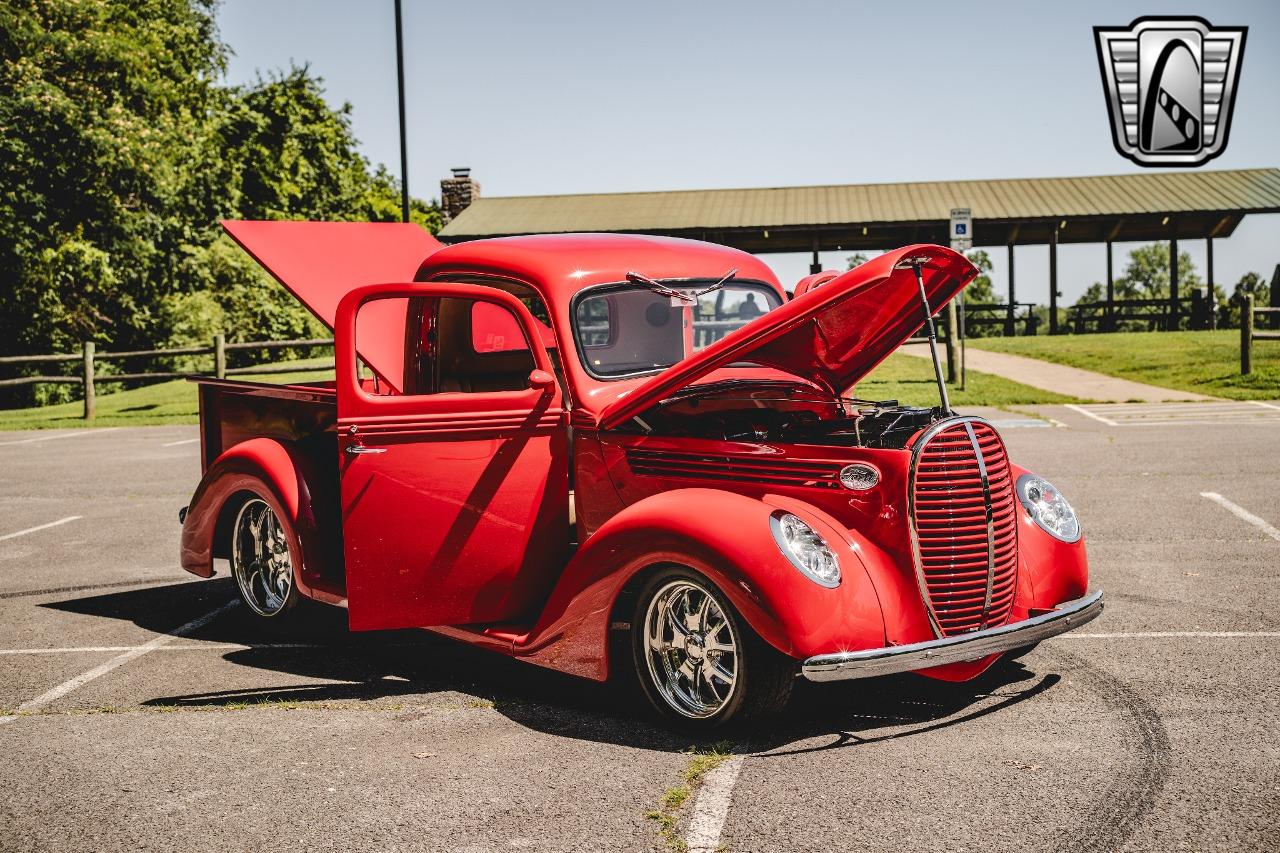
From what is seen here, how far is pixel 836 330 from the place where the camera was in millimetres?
5270

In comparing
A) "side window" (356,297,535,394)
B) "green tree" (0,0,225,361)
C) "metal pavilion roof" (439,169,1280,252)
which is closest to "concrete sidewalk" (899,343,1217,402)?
"metal pavilion roof" (439,169,1280,252)

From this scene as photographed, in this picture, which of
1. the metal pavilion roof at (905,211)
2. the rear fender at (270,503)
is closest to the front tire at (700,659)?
the rear fender at (270,503)

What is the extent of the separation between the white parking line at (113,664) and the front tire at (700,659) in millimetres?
2720

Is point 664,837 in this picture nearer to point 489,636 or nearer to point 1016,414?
point 489,636

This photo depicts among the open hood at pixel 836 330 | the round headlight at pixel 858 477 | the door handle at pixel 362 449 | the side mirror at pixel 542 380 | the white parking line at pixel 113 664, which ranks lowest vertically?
the white parking line at pixel 113 664

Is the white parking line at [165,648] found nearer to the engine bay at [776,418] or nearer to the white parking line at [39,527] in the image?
the engine bay at [776,418]

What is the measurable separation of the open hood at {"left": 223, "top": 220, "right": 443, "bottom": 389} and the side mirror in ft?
5.25

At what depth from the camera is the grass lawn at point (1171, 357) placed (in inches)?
773

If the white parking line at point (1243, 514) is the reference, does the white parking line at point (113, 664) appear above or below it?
below

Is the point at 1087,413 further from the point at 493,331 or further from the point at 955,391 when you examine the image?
the point at 493,331

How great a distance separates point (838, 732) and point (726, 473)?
1.09 metres

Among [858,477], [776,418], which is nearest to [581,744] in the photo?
[858,477]

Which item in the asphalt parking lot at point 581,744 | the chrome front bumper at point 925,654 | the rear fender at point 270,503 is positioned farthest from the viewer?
the rear fender at point 270,503

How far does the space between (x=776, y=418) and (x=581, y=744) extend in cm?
173
